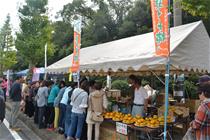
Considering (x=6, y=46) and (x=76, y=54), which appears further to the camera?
(x=6, y=46)

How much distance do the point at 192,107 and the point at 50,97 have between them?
4.81 metres

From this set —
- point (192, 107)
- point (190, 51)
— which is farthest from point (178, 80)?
point (190, 51)

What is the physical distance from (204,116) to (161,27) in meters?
2.02

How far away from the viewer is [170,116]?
6.84 m

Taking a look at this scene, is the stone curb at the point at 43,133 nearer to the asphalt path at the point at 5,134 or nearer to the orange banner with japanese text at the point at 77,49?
the asphalt path at the point at 5,134

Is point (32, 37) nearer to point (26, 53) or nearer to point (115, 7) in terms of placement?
point (26, 53)

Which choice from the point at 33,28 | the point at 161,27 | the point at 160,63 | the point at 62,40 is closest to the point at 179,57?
the point at 160,63

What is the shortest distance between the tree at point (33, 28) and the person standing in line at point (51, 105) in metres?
18.0

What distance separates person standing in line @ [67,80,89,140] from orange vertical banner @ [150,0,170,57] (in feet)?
10.3

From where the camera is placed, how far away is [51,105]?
10.6 meters

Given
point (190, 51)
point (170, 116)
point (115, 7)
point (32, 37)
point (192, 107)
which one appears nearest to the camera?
point (190, 51)

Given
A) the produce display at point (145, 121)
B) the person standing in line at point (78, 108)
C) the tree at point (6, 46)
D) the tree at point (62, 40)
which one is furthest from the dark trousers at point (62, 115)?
the tree at point (6, 46)

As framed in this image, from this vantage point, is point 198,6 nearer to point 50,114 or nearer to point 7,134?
point 50,114

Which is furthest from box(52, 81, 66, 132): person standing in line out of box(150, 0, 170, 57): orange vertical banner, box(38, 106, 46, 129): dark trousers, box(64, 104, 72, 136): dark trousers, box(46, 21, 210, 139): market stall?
box(150, 0, 170, 57): orange vertical banner
